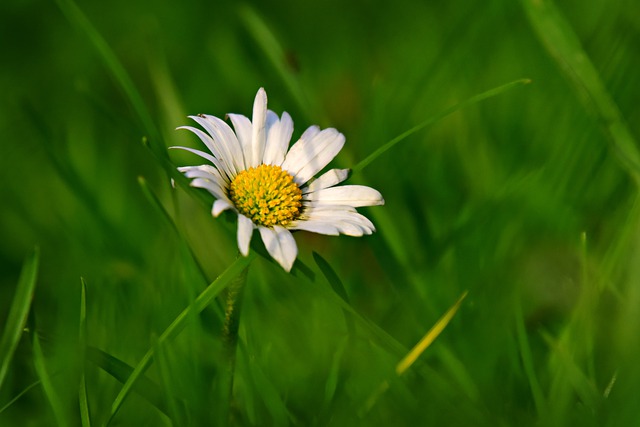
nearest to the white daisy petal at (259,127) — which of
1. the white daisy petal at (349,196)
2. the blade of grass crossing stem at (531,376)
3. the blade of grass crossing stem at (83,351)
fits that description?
the white daisy petal at (349,196)

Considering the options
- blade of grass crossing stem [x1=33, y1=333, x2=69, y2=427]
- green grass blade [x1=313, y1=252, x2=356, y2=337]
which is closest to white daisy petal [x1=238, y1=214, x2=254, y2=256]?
green grass blade [x1=313, y1=252, x2=356, y2=337]

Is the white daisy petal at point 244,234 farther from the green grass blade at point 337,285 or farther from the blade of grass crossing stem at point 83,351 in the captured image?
the blade of grass crossing stem at point 83,351

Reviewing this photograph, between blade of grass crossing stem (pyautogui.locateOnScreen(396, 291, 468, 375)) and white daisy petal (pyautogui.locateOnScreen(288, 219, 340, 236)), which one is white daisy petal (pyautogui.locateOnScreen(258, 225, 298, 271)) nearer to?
white daisy petal (pyautogui.locateOnScreen(288, 219, 340, 236))

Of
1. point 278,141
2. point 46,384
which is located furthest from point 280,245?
point 46,384

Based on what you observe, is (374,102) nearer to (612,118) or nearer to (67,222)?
(612,118)

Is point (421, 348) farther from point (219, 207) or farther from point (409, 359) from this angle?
point (219, 207)
